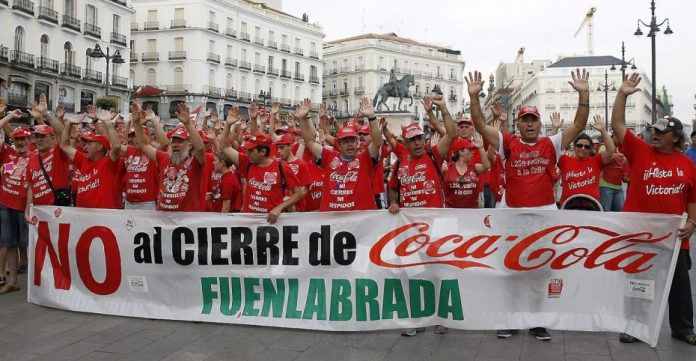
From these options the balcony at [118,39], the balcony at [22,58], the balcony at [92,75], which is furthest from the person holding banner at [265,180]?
the balcony at [118,39]

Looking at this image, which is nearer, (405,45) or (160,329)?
(160,329)

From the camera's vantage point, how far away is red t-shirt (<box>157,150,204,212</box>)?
654 centimetres

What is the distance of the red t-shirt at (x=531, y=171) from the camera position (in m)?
5.56

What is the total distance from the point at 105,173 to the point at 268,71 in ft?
191

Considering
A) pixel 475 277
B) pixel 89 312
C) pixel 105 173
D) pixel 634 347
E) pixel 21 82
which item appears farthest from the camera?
pixel 21 82

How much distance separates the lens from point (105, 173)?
6906 millimetres

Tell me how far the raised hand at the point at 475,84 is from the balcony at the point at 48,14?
39.3 m

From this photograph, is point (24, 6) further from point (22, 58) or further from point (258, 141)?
point (258, 141)

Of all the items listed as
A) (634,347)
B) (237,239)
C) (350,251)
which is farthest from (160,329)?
(634,347)

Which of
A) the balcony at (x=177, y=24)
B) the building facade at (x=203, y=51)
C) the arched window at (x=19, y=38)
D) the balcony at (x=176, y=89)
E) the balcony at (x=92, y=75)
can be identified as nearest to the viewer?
the arched window at (x=19, y=38)

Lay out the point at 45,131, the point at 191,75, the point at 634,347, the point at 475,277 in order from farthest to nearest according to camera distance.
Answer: the point at 191,75 < the point at 45,131 < the point at 475,277 < the point at 634,347

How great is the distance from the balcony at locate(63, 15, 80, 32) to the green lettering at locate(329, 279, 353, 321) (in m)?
41.1

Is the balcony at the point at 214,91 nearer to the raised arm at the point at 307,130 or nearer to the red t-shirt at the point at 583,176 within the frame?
the red t-shirt at the point at 583,176

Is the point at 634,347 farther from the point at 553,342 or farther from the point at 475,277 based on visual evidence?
the point at 475,277
